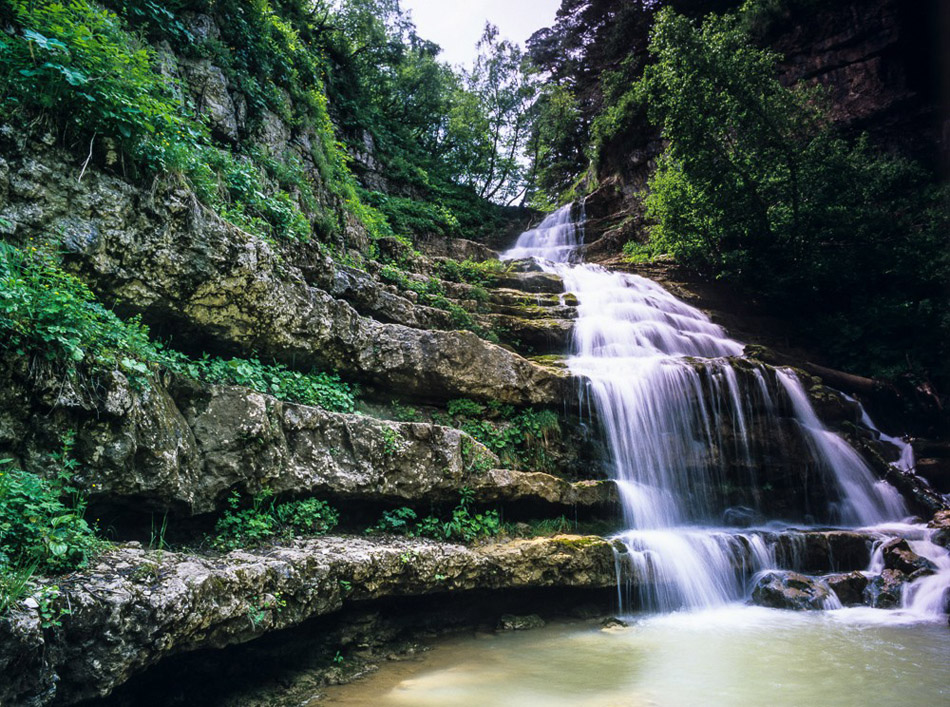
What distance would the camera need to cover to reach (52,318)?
314cm

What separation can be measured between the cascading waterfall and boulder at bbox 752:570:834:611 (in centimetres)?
25

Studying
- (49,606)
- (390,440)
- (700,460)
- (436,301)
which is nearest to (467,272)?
(436,301)

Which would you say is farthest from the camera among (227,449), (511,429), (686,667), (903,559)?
(511,429)

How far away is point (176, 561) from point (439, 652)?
2797 millimetres

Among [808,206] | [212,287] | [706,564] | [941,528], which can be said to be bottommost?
[706,564]

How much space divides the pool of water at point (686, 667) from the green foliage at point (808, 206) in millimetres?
9489

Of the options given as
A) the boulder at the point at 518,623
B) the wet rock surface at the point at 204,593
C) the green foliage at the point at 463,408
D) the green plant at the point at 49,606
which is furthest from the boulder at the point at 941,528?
the green plant at the point at 49,606

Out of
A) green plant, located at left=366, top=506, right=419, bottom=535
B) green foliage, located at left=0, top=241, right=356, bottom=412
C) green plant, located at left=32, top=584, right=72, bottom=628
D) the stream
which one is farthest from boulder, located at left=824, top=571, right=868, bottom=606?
green plant, located at left=32, top=584, right=72, bottom=628

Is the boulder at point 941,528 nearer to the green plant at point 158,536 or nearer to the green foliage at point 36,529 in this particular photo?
the green plant at point 158,536

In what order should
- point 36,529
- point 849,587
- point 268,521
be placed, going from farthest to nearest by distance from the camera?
point 849,587
point 268,521
point 36,529

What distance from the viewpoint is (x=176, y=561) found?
134 inches

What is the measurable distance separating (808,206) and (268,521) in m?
14.5

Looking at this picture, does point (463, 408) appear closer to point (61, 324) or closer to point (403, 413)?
point (403, 413)

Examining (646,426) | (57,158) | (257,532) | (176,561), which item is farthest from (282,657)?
(646,426)
